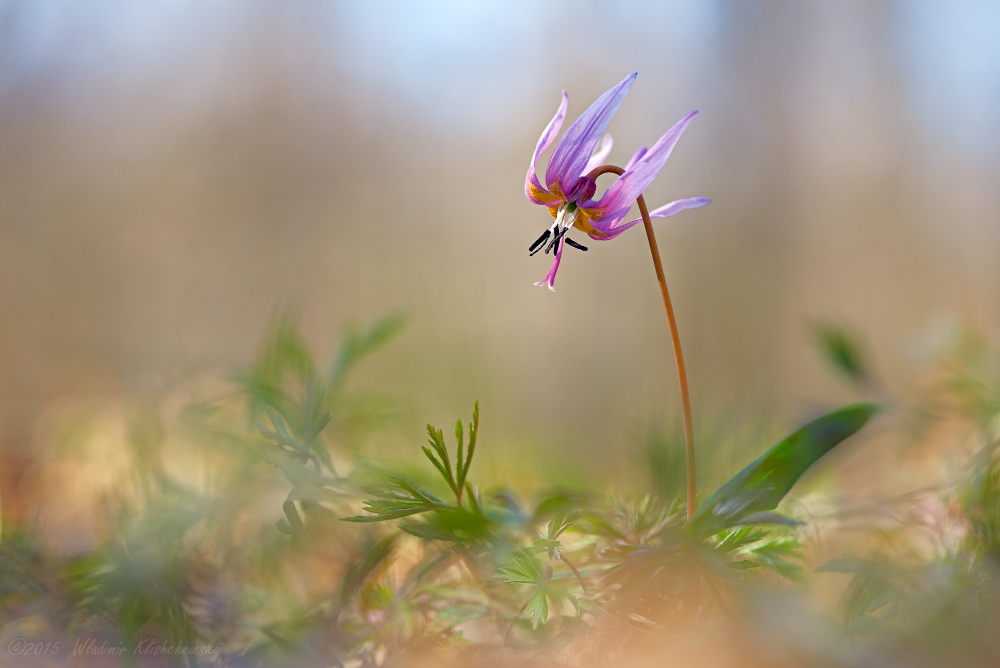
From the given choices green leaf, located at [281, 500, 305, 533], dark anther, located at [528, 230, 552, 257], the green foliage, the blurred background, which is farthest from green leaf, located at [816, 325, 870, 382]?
the blurred background

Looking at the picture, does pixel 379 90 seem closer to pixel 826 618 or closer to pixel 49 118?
pixel 49 118

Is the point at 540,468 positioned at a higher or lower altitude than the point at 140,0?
lower

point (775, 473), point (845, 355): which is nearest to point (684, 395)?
point (775, 473)

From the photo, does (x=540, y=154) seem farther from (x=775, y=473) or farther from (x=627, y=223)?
(x=775, y=473)

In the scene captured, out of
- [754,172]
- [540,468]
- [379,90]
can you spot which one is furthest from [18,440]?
[754,172]

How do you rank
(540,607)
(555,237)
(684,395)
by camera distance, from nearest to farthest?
(540,607)
(684,395)
(555,237)
